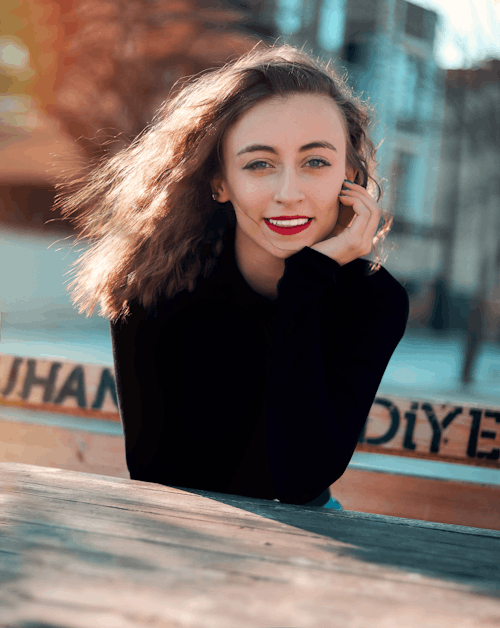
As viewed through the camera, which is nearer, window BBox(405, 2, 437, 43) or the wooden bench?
the wooden bench

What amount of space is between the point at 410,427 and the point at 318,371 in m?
0.99

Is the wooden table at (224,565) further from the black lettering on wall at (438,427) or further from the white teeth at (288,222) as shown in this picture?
the black lettering on wall at (438,427)

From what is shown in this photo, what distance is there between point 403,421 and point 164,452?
105 centimetres

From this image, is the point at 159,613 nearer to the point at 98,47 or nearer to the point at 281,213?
the point at 281,213

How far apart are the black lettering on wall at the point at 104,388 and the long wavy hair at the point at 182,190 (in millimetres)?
633

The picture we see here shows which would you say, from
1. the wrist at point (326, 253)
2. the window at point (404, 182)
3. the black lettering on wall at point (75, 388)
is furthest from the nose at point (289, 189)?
the window at point (404, 182)

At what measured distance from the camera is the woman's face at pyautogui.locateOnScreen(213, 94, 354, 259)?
5.30 ft

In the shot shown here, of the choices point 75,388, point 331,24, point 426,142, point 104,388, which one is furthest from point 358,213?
point 426,142

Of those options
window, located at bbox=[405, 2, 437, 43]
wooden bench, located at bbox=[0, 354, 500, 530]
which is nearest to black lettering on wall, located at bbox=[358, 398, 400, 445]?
wooden bench, located at bbox=[0, 354, 500, 530]

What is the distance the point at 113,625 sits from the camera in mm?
667

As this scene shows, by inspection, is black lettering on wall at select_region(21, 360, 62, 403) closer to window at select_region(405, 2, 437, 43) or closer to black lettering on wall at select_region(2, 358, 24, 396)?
black lettering on wall at select_region(2, 358, 24, 396)

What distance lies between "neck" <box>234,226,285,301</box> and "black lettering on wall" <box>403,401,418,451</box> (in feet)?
2.68

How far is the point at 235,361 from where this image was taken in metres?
1.71

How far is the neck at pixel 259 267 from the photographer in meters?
1.83
